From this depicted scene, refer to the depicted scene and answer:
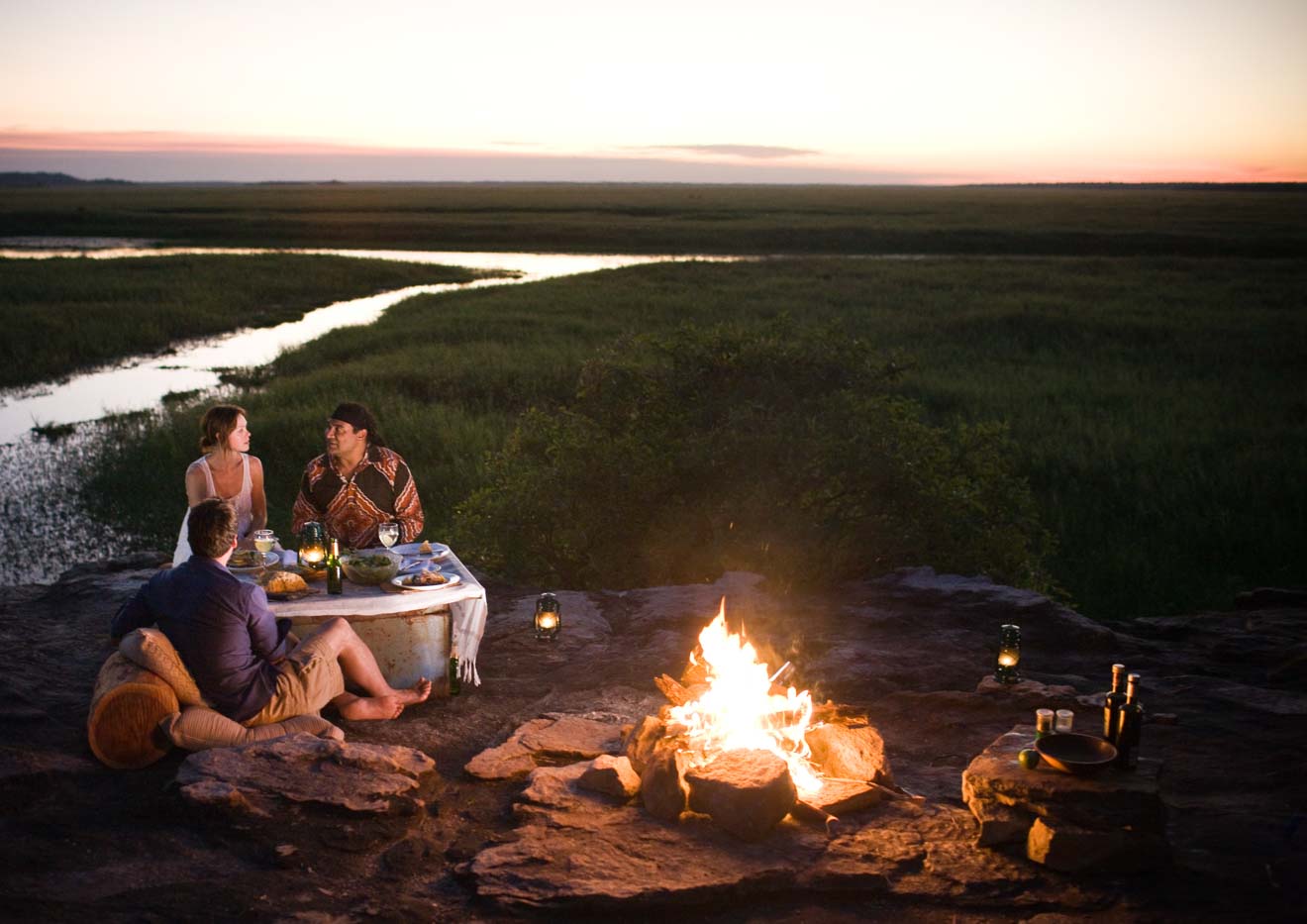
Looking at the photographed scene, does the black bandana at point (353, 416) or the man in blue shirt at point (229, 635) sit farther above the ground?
the black bandana at point (353, 416)

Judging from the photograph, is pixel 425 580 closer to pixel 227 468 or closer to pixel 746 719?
pixel 227 468

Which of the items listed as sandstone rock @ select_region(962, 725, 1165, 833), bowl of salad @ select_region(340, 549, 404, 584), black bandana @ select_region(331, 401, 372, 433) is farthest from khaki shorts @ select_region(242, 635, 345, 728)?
sandstone rock @ select_region(962, 725, 1165, 833)

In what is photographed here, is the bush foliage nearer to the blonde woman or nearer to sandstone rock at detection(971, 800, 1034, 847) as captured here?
the blonde woman

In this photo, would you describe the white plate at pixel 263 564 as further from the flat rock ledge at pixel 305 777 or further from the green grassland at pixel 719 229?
the green grassland at pixel 719 229

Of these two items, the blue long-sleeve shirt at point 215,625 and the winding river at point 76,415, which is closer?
the blue long-sleeve shirt at point 215,625

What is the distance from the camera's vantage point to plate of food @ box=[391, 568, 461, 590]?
6.06 m

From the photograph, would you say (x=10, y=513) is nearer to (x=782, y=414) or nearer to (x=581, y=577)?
(x=581, y=577)

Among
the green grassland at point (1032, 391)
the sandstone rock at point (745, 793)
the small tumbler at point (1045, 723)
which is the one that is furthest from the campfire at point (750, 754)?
the green grassland at point (1032, 391)

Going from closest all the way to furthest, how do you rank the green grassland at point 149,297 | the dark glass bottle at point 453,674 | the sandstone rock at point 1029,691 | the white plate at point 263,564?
1. the sandstone rock at point 1029,691
2. the white plate at point 263,564
3. the dark glass bottle at point 453,674
4. the green grassland at point 149,297

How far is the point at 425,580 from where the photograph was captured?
6121 millimetres

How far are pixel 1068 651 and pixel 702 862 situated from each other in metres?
3.60

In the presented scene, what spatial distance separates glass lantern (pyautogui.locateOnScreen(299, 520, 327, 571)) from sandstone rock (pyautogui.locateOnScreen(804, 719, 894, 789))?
9.44ft

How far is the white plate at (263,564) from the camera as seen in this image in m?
6.00

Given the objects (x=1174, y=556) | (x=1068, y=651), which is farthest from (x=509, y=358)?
(x=1068, y=651)
